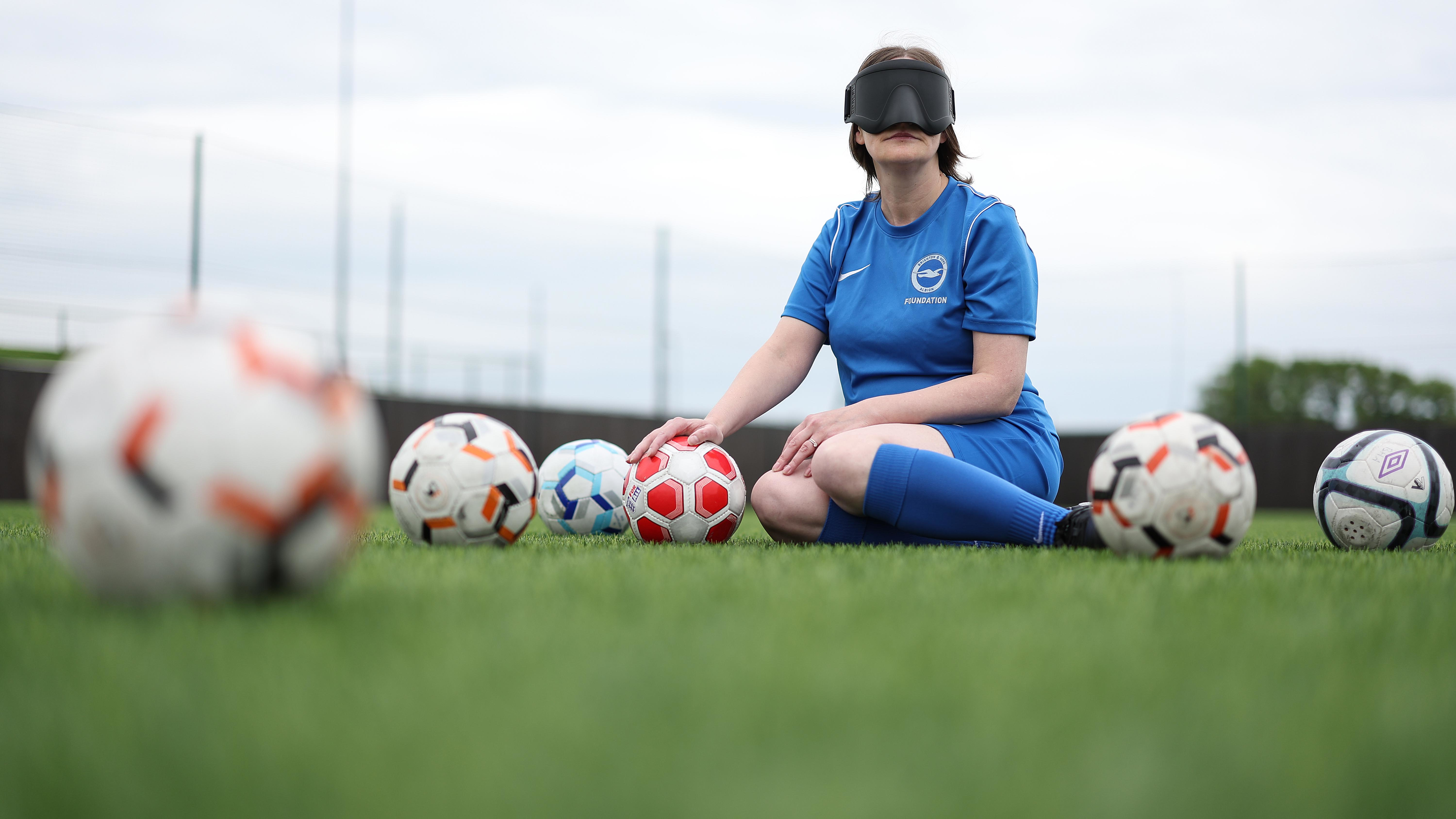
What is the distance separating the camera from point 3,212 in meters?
7.62

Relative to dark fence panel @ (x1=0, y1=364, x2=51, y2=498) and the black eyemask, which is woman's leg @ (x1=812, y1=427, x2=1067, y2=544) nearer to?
the black eyemask

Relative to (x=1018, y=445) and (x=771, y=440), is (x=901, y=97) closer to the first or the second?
(x=1018, y=445)

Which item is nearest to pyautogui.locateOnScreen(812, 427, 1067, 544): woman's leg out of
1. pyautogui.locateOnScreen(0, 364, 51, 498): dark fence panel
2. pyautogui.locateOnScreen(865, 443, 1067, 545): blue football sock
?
pyautogui.locateOnScreen(865, 443, 1067, 545): blue football sock

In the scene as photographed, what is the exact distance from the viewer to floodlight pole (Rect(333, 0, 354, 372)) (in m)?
9.51

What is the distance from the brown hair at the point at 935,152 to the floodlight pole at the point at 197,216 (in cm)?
685

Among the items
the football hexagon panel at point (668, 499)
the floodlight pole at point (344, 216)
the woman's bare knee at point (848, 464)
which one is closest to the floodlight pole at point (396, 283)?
the floodlight pole at point (344, 216)

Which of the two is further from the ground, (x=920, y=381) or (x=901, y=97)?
(x=901, y=97)

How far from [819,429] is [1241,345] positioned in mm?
11131

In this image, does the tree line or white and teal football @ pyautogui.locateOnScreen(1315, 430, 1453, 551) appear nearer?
white and teal football @ pyautogui.locateOnScreen(1315, 430, 1453, 551)

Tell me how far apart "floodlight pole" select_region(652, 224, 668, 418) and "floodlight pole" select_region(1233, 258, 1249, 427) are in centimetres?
728

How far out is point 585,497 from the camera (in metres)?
4.00

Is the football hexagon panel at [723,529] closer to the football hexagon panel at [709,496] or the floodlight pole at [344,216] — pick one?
the football hexagon panel at [709,496]

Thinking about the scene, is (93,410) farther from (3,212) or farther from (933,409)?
(3,212)

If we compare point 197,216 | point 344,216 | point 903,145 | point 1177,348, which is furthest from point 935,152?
point 1177,348
